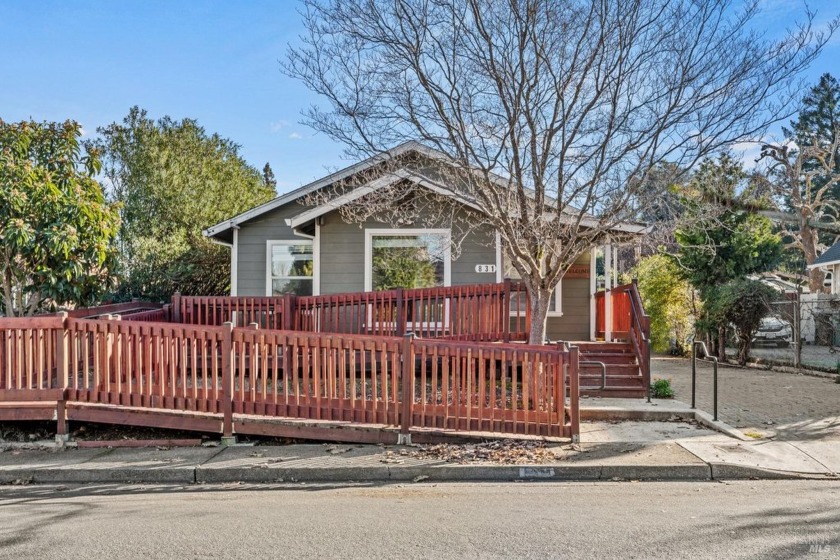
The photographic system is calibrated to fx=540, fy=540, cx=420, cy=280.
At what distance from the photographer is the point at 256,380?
22.1 feet

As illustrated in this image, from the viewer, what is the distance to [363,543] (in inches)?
152

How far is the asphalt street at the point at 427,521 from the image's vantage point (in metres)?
3.73

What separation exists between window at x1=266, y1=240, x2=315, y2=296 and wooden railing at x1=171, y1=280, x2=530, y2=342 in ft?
9.17

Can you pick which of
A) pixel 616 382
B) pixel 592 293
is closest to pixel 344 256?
pixel 592 293

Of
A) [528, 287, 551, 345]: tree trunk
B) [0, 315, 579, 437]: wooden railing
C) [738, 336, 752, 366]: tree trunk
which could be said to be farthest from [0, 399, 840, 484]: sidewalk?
[738, 336, 752, 366]: tree trunk

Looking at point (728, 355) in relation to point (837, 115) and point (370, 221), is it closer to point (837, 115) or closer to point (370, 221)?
point (370, 221)

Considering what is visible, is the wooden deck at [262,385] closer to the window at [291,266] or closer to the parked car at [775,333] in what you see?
the window at [291,266]

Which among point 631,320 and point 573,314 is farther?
point 573,314

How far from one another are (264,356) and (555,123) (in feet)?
17.4

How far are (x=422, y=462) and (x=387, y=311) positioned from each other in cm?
455

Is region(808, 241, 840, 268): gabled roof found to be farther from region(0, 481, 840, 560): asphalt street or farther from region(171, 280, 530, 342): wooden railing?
region(0, 481, 840, 560): asphalt street

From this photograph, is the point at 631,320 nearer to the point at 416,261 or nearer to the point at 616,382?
the point at 616,382

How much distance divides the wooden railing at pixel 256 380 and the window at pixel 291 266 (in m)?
6.47

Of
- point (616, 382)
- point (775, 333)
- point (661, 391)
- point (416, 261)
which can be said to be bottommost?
point (661, 391)
